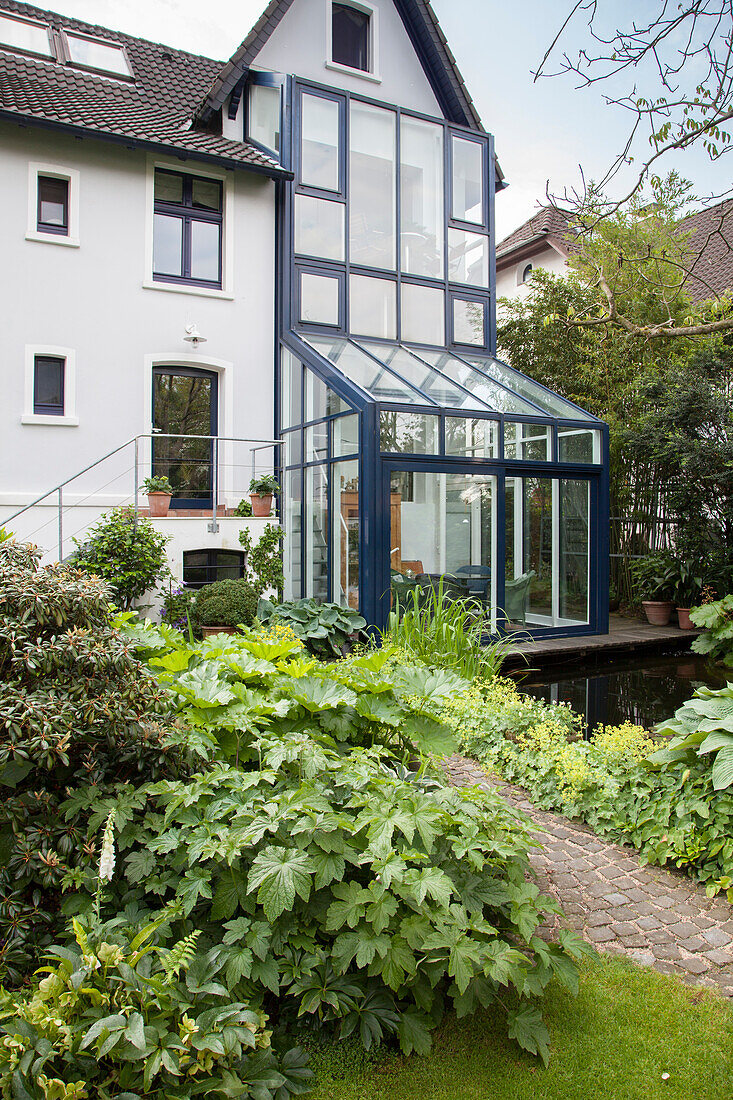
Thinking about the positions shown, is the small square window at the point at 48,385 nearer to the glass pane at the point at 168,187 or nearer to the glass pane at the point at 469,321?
the glass pane at the point at 168,187

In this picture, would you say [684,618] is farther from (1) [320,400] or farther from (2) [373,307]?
→ (2) [373,307]

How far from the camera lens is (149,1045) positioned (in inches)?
77.4

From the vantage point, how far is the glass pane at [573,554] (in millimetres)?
10086

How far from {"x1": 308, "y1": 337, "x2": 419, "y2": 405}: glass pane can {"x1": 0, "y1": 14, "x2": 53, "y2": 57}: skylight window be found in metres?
6.44

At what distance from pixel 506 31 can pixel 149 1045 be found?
3938mm

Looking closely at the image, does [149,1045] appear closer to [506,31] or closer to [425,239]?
[506,31]

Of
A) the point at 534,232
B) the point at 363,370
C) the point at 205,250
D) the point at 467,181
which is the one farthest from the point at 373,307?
the point at 534,232

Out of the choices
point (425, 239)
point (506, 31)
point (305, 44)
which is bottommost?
point (506, 31)

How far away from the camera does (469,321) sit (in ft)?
39.8

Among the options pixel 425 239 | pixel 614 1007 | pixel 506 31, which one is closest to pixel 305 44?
pixel 425 239

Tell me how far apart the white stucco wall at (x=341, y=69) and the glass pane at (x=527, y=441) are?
237 inches

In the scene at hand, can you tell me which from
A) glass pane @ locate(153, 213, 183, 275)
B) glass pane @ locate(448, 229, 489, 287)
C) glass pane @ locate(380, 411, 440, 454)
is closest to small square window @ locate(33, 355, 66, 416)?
glass pane @ locate(153, 213, 183, 275)

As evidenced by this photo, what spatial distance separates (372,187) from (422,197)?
97cm

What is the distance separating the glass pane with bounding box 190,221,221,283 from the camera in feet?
34.6
